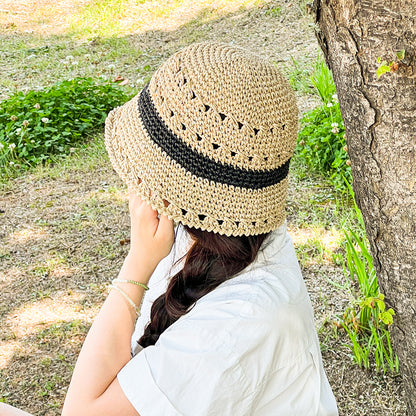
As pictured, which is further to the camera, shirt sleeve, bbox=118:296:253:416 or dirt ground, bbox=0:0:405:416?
dirt ground, bbox=0:0:405:416

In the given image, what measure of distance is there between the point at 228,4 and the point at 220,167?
285 inches

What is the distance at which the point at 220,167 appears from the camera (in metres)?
1.56

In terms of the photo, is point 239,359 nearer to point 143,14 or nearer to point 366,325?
point 366,325

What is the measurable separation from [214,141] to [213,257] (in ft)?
1.15

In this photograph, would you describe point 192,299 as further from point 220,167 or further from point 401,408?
point 401,408

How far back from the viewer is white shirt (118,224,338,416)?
1484 mm

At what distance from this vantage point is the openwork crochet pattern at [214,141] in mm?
1553

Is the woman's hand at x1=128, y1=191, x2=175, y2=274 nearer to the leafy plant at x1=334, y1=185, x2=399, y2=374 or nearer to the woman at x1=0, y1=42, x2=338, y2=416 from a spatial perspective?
the woman at x1=0, y1=42, x2=338, y2=416

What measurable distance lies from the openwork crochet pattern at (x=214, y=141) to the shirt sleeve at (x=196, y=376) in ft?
0.87

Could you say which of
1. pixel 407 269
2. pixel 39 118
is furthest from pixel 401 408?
pixel 39 118

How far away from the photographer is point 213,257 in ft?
5.69

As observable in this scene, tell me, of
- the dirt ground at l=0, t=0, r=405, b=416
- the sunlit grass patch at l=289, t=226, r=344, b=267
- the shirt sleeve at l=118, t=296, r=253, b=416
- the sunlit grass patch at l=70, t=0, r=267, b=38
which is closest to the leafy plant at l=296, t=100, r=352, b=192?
the dirt ground at l=0, t=0, r=405, b=416

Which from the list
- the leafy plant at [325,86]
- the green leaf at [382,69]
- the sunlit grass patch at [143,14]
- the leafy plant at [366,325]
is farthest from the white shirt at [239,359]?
the sunlit grass patch at [143,14]

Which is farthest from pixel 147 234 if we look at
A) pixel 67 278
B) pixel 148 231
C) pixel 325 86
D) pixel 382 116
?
pixel 325 86
